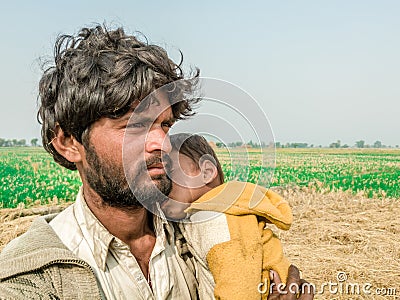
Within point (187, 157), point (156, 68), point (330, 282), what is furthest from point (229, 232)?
point (330, 282)

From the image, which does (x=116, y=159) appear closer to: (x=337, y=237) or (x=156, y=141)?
(x=156, y=141)

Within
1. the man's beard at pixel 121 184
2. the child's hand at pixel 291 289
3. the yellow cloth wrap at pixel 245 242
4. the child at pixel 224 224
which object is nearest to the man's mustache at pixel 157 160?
the man's beard at pixel 121 184

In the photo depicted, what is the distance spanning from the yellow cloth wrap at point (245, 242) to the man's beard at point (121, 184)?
208mm

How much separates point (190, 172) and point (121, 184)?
0.39 metres

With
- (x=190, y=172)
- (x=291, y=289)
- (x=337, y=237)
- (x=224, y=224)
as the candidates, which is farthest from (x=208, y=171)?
(x=337, y=237)

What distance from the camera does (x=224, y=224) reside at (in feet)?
6.29

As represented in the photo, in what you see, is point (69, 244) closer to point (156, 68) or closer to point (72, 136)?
point (72, 136)

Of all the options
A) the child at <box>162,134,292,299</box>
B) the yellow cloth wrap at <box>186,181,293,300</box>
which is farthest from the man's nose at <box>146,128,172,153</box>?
the yellow cloth wrap at <box>186,181,293,300</box>

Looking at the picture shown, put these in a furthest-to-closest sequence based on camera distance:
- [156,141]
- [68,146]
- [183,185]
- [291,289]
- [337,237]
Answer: [337,237]
[183,185]
[68,146]
[291,289]
[156,141]

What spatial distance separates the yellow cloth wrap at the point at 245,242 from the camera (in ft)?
6.01

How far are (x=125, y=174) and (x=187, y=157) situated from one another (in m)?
0.38

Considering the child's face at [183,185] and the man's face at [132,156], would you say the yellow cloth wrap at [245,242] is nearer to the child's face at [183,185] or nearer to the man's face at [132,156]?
the child's face at [183,185]

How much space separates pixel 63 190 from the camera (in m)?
12.5

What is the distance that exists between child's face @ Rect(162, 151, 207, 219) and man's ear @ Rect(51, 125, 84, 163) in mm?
340
